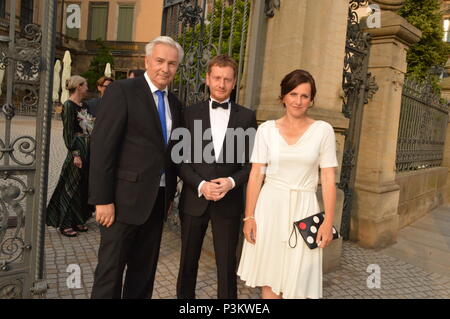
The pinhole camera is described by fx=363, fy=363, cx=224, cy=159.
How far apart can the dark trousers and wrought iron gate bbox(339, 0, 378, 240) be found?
3.15 meters

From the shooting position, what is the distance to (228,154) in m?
2.80

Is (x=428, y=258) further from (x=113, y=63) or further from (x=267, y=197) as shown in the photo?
(x=113, y=63)

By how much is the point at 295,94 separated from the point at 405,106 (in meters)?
5.20

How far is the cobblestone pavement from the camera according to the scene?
11.3 ft

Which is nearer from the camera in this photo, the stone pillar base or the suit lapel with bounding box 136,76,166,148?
the suit lapel with bounding box 136,76,166,148

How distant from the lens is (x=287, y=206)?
2533 millimetres

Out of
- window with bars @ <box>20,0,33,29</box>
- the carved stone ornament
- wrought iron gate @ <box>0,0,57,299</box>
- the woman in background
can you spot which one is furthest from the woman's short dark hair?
window with bars @ <box>20,0,33,29</box>

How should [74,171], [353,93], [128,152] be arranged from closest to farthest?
[128,152] < [74,171] < [353,93]

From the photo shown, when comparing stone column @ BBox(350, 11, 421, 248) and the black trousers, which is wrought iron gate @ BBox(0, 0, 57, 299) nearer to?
the black trousers

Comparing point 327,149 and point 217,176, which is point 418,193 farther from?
point 217,176

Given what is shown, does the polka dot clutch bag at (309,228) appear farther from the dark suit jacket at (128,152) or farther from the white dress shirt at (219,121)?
the dark suit jacket at (128,152)

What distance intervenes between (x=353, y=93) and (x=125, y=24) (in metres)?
30.8

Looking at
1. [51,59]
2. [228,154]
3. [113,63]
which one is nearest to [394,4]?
[228,154]

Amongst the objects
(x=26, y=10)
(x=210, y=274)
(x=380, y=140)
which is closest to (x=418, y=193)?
(x=380, y=140)
